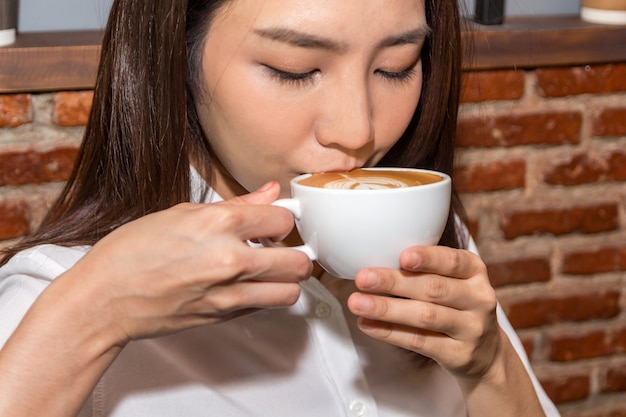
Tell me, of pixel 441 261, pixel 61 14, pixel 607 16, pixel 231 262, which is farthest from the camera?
pixel 607 16

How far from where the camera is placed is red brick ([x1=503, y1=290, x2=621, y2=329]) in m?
1.82

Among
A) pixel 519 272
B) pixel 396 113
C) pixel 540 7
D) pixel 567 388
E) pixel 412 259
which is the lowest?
pixel 567 388

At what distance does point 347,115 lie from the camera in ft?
3.02

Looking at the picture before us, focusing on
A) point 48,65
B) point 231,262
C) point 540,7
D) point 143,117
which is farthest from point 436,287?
point 540,7

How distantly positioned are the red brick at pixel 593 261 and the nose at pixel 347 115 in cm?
102

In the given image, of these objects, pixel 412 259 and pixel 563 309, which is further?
pixel 563 309

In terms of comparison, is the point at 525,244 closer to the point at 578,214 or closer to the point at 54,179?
the point at 578,214

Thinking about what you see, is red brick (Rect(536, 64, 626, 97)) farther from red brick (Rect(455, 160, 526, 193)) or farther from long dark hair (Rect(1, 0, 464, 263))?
long dark hair (Rect(1, 0, 464, 263))

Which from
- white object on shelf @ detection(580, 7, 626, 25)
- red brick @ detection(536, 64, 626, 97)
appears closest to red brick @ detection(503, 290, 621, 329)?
red brick @ detection(536, 64, 626, 97)

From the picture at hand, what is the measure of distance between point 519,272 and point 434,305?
0.97 m

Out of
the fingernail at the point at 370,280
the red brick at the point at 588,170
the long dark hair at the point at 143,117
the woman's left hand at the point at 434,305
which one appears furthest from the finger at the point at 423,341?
the red brick at the point at 588,170

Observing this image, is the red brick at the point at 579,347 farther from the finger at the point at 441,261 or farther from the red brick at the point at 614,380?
the finger at the point at 441,261

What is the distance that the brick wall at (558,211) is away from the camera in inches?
67.0

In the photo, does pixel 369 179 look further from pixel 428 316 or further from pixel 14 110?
pixel 14 110
